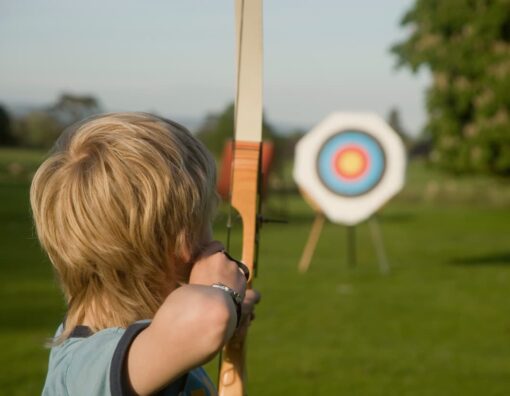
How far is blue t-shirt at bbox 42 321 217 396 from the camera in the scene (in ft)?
3.71

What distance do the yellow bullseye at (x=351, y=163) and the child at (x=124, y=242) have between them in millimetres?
9055

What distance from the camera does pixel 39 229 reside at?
127 centimetres

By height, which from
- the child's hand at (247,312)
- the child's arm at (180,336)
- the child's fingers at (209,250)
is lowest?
the child's hand at (247,312)

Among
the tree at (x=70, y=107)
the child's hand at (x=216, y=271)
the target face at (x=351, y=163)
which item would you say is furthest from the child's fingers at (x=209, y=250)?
the tree at (x=70, y=107)

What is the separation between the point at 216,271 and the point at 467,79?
17178 mm

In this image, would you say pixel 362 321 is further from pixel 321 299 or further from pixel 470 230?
pixel 470 230

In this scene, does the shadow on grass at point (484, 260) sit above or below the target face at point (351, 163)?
below

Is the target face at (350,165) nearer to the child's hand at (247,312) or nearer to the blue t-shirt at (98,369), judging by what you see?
the child's hand at (247,312)

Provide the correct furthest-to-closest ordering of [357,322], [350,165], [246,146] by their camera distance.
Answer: [350,165] < [357,322] < [246,146]

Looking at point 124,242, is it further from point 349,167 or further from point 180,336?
point 349,167

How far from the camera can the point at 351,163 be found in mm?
10281

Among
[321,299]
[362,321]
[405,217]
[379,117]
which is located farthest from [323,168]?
[405,217]

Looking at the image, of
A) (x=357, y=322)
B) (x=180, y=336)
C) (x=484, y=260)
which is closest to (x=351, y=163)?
(x=484, y=260)

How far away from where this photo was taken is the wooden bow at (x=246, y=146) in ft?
4.90
